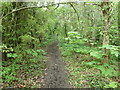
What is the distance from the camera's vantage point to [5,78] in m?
5.12

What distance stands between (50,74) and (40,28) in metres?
4.87

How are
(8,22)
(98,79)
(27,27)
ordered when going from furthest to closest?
(27,27) < (8,22) < (98,79)

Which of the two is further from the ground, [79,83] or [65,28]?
[65,28]

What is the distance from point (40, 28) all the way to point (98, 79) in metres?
6.92

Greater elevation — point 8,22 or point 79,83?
point 8,22

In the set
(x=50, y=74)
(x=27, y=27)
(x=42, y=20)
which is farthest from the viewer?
(x=42, y=20)

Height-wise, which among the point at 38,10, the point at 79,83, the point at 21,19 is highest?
the point at 38,10

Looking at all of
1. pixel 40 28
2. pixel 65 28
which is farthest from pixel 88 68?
pixel 65 28

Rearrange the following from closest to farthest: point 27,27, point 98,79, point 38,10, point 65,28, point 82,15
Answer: point 98,79, point 27,27, point 38,10, point 82,15, point 65,28

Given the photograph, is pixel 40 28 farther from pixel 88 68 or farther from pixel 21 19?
pixel 88 68

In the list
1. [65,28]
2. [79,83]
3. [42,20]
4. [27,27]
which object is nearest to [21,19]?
[27,27]

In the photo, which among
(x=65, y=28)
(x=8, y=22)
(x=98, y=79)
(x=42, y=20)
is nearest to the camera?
(x=98, y=79)

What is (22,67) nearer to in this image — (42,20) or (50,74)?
(50,74)

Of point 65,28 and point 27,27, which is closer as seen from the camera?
point 27,27
